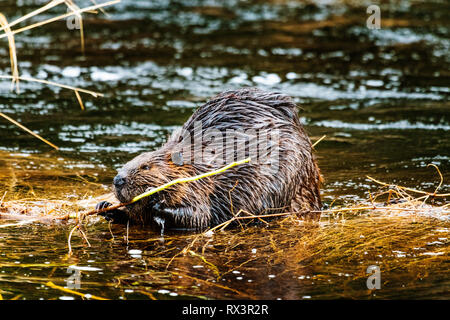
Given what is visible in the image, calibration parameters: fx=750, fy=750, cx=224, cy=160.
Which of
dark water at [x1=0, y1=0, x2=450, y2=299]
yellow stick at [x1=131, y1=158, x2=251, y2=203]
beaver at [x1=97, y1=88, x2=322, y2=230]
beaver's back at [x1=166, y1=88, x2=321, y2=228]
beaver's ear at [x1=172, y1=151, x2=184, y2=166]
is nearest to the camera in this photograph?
dark water at [x1=0, y1=0, x2=450, y2=299]

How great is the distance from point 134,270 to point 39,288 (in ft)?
1.82

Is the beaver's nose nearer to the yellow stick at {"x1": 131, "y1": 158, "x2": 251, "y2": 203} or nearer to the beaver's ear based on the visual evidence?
the yellow stick at {"x1": 131, "y1": 158, "x2": 251, "y2": 203}

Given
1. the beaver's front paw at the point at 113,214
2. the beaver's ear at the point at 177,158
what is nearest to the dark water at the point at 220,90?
the beaver's front paw at the point at 113,214

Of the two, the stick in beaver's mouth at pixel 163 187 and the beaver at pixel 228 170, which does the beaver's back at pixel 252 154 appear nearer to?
the beaver at pixel 228 170

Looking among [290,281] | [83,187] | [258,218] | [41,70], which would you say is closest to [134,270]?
[290,281]

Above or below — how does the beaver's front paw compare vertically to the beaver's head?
below

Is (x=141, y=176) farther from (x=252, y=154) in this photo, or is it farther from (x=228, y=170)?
(x=252, y=154)

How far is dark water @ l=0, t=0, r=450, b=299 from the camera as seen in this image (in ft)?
13.7

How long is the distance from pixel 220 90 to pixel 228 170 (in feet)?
13.6

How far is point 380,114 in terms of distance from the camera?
346 inches

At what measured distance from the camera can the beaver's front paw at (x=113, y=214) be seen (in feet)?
16.7

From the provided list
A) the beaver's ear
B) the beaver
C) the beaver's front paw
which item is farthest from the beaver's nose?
the beaver's ear

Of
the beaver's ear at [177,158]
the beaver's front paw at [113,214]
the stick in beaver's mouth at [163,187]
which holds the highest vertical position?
the beaver's ear at [177,158]

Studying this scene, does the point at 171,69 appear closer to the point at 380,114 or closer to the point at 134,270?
the point at 380,114
